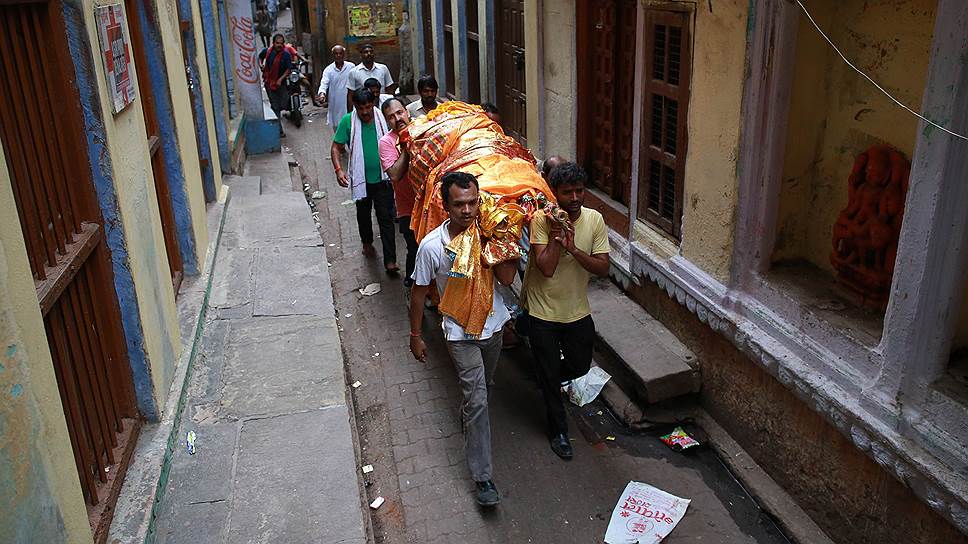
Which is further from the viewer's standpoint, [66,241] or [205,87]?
[205,87]

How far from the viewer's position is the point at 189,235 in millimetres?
5953

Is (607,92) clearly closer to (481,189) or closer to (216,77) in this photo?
(481,189)

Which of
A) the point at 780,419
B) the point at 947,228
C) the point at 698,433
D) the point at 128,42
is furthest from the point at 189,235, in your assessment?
the point at 947,228

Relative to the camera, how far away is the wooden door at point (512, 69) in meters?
8.57

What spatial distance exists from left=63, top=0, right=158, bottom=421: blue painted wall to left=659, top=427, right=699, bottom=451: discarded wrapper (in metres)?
3.04

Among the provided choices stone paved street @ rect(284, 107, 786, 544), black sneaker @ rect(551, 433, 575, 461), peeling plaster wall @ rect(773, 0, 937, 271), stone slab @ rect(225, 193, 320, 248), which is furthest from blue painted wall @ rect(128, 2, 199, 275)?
peeling plaster wall @ rect(773, 0, 937, 271)

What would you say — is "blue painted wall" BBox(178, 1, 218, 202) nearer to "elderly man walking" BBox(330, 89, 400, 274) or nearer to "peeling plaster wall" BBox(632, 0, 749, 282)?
"elderly man walking" BBox(330, 89, 400, 274)

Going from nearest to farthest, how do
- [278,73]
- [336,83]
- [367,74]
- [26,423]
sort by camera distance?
[26,423]
[367,74]
[336,83]
[278,73]

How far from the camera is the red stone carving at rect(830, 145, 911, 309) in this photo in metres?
3.58

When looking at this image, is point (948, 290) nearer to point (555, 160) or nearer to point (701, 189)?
point (701, 189)

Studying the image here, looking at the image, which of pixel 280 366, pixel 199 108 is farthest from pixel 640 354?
pixel 199 108

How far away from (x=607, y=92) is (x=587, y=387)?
2.51 meters

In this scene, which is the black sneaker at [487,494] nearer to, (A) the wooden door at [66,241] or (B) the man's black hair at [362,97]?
(A) the wooden door at [66,241]

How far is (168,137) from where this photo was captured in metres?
5.81
